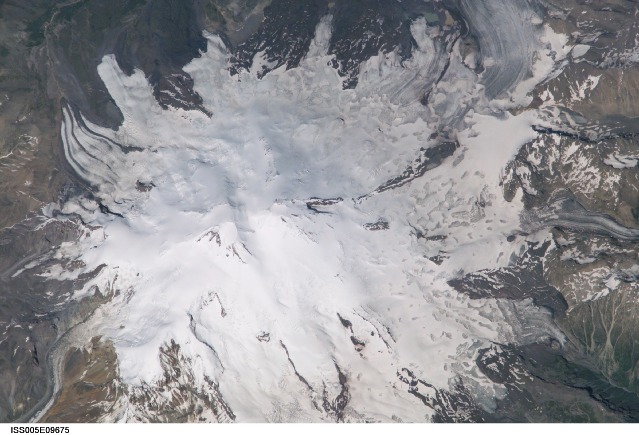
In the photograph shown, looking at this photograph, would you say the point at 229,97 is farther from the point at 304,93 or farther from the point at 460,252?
the point at 460,252

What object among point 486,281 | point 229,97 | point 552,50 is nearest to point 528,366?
point 486,281

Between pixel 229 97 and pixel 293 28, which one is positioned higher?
pixel 293 28

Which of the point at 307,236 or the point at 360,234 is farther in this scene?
the point at 360,234

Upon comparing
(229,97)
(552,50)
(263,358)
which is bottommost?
(263,358)
